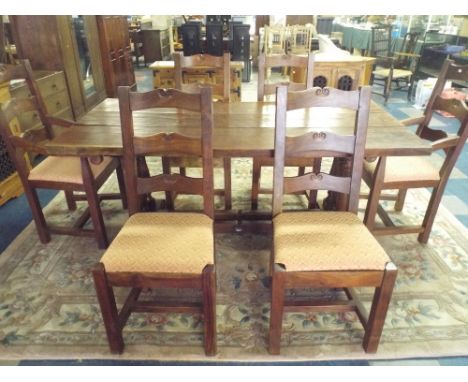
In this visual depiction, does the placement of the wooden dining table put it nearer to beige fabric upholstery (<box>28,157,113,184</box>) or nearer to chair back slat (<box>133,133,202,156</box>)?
chair back slat (<box>133,133,202,156</box>)

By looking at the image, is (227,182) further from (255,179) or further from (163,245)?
(163,245)

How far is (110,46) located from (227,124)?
3506mm

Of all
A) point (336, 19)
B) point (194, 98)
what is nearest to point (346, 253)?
point (194, 98)

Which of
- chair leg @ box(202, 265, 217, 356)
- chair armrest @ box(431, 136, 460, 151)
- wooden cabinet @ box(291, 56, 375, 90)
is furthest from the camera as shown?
wooden cabinet @ box(291, 56, 375, 90)

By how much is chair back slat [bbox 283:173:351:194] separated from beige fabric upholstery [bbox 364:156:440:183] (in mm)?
474

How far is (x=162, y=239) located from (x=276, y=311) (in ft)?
1.73

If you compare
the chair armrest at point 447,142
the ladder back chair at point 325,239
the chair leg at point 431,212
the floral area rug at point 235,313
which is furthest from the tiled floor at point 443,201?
the chair armrest at point 447,142

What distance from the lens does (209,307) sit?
134cm

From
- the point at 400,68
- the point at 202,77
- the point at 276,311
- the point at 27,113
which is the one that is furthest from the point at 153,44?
the point at 276,311

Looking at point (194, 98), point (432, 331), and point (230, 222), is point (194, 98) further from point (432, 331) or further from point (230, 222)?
point (432, 331)

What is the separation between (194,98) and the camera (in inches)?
55.6

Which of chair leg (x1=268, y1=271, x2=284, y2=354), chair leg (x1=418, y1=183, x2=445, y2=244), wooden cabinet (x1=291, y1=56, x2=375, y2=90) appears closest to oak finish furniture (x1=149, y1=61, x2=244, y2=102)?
wooden cabinet (x1=291, y1=56, x2=375, y2=90)

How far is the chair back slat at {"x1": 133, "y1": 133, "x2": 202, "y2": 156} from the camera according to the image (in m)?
1.46

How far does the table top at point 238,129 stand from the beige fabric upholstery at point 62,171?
0.84 feet
